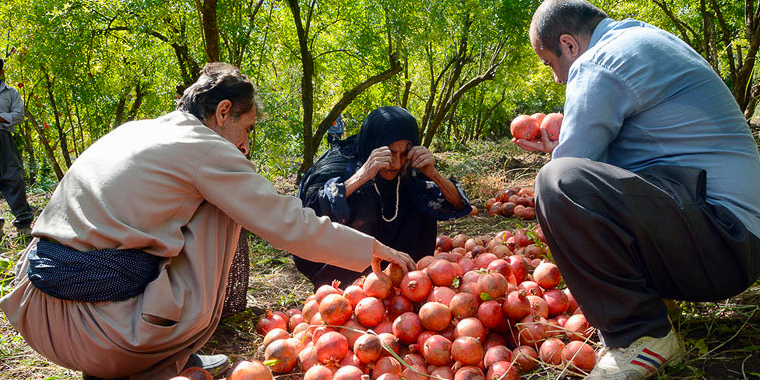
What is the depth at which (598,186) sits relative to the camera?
1688 mm

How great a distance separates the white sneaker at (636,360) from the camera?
170 cm

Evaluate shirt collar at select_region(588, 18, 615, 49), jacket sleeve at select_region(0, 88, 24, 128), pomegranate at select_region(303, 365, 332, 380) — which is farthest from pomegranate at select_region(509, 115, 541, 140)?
jacket sleeve at select_region(0, 88, 24, 128)

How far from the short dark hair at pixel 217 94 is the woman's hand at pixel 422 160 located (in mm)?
1277

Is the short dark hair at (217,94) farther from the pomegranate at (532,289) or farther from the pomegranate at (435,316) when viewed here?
the pomegranate at (532,289)

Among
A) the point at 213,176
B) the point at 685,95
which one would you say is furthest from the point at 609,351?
the point at 213,176

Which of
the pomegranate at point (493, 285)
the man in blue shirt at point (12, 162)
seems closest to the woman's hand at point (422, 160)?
the pomegranate at point (493, 285)

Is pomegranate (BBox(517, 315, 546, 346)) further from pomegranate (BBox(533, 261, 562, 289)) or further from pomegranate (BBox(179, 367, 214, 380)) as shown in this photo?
pomegranate (BBox(179, 367, 214, 380))

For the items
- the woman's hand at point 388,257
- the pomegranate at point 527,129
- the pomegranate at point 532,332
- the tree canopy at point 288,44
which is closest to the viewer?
the pomegranate at point 532,332

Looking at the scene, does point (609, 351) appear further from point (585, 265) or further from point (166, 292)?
point (166, 292)

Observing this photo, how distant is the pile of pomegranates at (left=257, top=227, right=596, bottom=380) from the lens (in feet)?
6.59

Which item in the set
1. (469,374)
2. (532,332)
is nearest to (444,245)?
(532,332)

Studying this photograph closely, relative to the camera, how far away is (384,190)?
3545 mm

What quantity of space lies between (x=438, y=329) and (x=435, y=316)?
65 mm

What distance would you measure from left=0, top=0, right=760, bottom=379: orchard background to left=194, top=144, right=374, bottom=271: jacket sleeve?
0.81 meters
